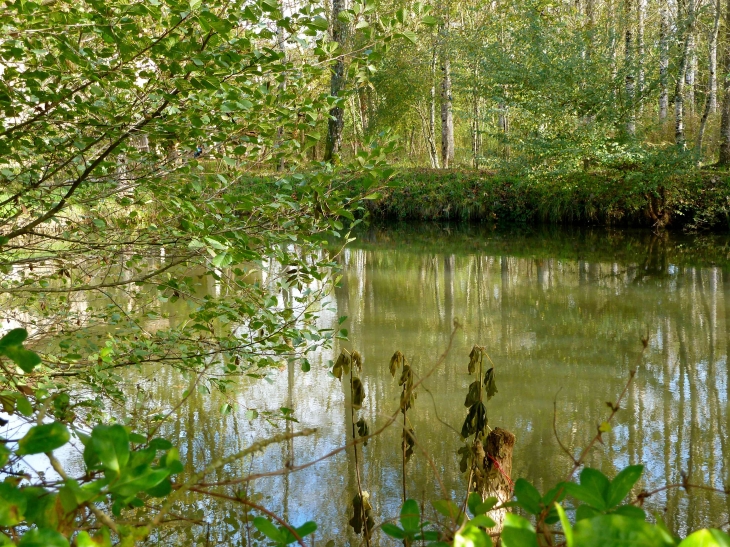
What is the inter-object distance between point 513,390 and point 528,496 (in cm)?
419

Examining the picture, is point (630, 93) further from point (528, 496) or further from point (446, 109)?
point (528, 496)

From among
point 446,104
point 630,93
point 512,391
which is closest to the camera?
point 512,391

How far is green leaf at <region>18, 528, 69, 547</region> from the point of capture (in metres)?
0.66

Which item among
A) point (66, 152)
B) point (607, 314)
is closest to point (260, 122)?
point (66, 152)

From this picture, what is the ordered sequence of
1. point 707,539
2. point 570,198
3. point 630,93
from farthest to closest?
point 570,198 < point 630,93 < point 707,539

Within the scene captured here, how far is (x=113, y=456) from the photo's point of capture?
2.37 feet

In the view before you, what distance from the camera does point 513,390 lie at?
4945 millimetres

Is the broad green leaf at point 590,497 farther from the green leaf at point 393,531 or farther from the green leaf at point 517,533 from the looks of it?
the green leaf at point 393,531

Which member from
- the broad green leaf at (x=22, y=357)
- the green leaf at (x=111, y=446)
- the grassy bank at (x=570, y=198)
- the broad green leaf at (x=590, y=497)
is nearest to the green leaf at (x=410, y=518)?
the broad green leaf at (x=590, y=497)

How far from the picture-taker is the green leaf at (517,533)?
0.68m

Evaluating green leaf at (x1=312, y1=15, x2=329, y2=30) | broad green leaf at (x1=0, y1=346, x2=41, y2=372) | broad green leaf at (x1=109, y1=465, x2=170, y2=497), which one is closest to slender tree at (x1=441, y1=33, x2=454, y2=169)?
green leaf at (x1=312, y1=15, x2=329, y2=30)

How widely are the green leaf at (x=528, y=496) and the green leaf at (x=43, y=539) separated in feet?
1.63

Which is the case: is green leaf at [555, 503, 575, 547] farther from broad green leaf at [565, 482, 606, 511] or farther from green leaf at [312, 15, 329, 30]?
green leaf at [312, 15, 329, 30]

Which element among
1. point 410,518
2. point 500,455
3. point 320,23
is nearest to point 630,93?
point 500,455
